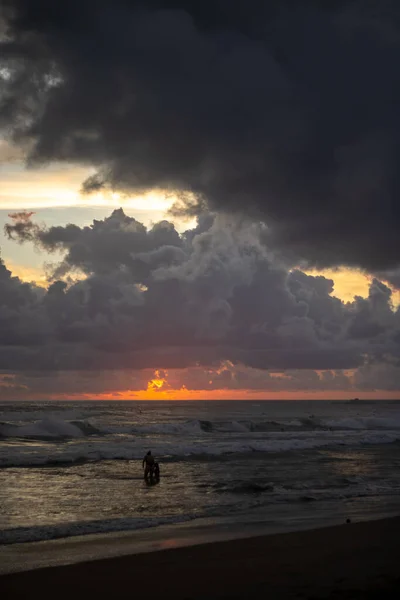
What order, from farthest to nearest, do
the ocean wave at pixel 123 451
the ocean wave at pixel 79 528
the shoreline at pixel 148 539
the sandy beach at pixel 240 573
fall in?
the ocean wave at pixel 123 451 → the ocean wave at pixel 79 528 → the shoreline at pixel 148 539 → the sandy beach at pixel 240 573

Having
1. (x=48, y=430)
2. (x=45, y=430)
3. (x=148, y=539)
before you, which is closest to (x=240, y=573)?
(x=148, y=539)

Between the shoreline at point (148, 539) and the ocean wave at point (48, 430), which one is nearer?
the shoreline at point (148, 539)

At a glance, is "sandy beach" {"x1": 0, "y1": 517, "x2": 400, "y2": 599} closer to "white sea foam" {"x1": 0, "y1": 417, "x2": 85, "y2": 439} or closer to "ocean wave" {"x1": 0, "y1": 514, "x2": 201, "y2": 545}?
"ocean wave" {"x1": 0, "y1": 514, "x2": 201, "y2": 545}

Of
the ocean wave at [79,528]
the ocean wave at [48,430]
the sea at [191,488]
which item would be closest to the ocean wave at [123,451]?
the sea at [191,488]

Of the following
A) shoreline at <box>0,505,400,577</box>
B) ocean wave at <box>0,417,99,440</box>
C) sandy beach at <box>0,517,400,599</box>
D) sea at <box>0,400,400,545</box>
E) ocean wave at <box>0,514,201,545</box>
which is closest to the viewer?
sandy beach at <box>0,517,400,599</box>

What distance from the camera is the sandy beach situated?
10.6 meters

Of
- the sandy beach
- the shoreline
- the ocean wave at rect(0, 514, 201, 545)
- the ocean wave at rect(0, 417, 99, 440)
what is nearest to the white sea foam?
the ocean wave at rect(0, 417, 99, 440)

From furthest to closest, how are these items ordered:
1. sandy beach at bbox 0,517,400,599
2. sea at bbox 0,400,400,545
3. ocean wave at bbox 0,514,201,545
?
sea at bbox 0,400,400,545, ocean wave at bbox 0,514,201,545, sandy beach at bbox 0,517,400,599

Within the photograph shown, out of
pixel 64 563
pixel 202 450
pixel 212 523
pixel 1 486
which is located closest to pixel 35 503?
pixel 1 486

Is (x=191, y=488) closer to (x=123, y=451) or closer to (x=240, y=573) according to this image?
(x=240, y=573)

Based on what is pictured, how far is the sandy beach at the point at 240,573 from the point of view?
34.8 ft

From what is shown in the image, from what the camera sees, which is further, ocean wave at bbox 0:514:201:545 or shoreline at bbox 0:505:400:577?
ocean wave at bbox 0:514:201:545

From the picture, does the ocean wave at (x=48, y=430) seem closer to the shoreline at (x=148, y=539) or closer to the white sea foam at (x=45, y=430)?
the white sea foam at (x=45, y=430)

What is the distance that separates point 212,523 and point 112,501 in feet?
19.4
